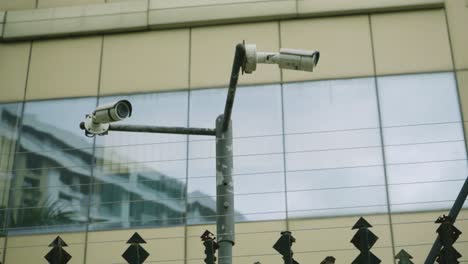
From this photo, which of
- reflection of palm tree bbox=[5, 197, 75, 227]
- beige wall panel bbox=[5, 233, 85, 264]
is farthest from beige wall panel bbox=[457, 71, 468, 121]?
reflection of palm tree bbox=[5, 197, 75, 227]

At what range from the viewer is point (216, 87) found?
16094mm

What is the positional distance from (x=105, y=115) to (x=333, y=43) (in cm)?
823

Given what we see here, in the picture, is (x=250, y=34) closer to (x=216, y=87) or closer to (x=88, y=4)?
(x=216, y=87)

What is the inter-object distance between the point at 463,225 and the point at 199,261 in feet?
16.5

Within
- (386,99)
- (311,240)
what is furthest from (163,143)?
(386,99)

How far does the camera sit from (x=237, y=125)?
1594cm

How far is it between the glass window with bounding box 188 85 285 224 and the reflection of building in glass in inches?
11.0

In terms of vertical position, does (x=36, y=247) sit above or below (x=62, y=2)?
below

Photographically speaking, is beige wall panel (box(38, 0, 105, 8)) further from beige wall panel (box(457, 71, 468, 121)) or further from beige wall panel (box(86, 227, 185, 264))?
beige wall panel (box(457, 71, 468, 121))

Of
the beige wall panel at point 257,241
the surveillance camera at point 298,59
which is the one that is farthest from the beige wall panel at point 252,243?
the surveillance camera at point 298,59

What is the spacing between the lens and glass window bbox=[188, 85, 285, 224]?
49.2 feet

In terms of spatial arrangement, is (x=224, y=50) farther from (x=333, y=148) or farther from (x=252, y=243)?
(x=252, y=243)

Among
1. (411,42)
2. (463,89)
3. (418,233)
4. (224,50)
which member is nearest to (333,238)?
(418,233)

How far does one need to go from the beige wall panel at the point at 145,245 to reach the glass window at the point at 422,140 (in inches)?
169
